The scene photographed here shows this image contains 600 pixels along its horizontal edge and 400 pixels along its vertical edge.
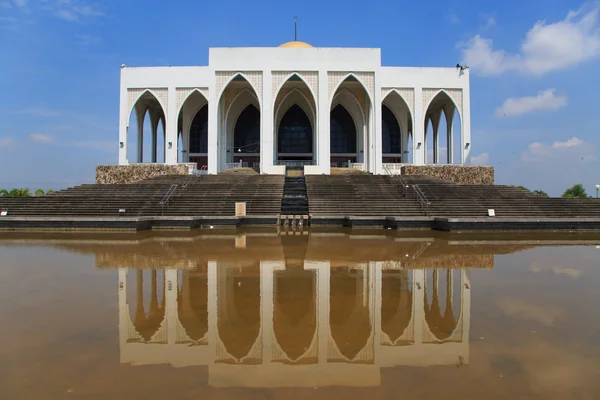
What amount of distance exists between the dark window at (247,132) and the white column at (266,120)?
641cm

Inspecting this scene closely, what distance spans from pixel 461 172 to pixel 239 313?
2486cm

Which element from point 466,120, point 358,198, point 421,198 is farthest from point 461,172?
point 358,198

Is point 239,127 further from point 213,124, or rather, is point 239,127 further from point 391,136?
point 391,136

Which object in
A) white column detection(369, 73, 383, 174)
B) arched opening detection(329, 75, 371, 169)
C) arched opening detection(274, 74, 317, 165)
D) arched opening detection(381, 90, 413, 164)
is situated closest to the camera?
white column detection(369, 73, 383, 174)

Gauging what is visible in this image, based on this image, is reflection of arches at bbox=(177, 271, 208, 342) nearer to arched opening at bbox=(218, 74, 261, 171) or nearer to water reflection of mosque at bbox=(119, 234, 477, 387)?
water reflection of mosque at bbox=(119, 234, 477, 387)

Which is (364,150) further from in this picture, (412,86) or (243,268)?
(243,268)

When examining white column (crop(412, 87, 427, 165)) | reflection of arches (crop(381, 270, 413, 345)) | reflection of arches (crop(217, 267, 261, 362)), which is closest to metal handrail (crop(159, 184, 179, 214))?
reflection of arches (crop(217, 267, 261, 362))

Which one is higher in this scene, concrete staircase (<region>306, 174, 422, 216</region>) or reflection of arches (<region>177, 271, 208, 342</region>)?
concrete staircase (<region>306, 174, 422, 216</region>)

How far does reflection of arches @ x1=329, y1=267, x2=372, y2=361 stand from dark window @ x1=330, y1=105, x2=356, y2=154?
2702 cm

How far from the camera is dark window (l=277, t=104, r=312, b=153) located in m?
32.9

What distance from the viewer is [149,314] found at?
166 inches

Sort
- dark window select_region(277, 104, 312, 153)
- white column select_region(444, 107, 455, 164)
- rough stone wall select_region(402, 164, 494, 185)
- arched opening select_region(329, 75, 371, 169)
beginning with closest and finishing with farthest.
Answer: rough stone wall select_region(402, 164, 494, 185)
white column select_region(444, 107, 455, 164)
arched opening select_region(329, 75, 371, 169)
dark window select_region(277, 104, 312, 153)

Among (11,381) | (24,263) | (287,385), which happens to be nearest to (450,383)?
(287,385)

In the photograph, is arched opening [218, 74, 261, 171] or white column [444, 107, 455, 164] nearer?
arched opening [218, 74, 261, 171]
